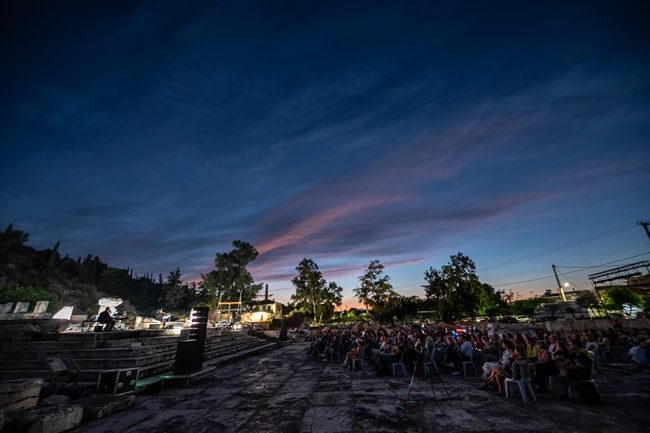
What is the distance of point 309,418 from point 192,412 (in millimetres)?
2773

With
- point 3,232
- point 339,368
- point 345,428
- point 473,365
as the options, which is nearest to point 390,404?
point 345,428

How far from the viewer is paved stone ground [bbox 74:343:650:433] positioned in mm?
4344

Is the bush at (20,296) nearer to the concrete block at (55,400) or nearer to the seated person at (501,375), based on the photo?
the concrete block at (55,400)

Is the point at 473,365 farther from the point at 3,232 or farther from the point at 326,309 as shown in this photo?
the point at 3,232

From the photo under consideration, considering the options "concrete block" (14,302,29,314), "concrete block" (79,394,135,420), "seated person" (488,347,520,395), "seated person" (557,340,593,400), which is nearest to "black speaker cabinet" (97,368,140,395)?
"concrete block" (79,394,135,420)

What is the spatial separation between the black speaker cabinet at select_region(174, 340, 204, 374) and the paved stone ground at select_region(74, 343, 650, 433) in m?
0.65

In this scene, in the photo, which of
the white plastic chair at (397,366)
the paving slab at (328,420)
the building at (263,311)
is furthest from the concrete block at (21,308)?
the building at (263,311)

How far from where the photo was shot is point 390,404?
222 inches

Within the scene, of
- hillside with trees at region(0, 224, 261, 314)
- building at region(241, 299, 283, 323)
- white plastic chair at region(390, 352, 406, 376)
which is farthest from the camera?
building at region(241, 299, 283, 323)

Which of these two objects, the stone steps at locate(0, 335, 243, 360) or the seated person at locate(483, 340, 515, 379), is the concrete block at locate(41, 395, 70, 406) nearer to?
the stone steps at locate(0, 335, 243, 360)

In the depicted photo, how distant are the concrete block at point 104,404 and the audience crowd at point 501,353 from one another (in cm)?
703

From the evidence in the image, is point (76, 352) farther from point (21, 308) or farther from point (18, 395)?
point (21, 308)

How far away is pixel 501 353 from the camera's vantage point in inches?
331

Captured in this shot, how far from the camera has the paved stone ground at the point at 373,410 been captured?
434 cm
